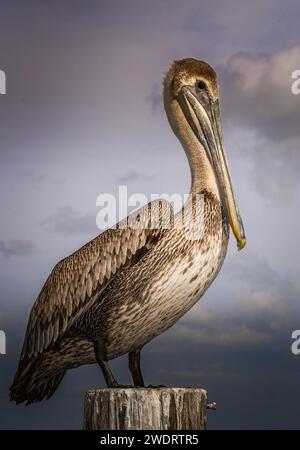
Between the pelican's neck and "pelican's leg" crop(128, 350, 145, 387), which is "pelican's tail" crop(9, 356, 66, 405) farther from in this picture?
the pelican's neck

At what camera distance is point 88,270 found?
555 cm

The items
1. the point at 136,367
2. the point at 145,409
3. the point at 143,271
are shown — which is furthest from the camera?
the point at 136,367

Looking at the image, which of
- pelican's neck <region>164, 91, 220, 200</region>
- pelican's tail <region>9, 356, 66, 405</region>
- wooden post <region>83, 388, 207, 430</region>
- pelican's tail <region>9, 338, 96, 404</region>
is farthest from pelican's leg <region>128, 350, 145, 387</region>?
pelican's neck <region>164, 91, 220, 200</region>

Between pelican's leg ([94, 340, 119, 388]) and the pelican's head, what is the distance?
4.88 feet

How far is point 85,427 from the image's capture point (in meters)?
4.72

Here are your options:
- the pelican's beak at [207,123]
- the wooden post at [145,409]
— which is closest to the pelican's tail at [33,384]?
the wooden post at [145,409]

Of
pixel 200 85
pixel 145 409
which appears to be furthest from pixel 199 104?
pixel 145 409

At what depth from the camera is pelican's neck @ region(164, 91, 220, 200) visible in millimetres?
5574

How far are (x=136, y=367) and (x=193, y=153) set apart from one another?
1.58m

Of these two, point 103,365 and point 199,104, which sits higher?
point 199,104

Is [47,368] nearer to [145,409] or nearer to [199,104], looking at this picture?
[145,409]

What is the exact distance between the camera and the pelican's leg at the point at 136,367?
5.50 metres

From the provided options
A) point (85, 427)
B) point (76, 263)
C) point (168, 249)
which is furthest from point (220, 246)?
point (85, 427)
